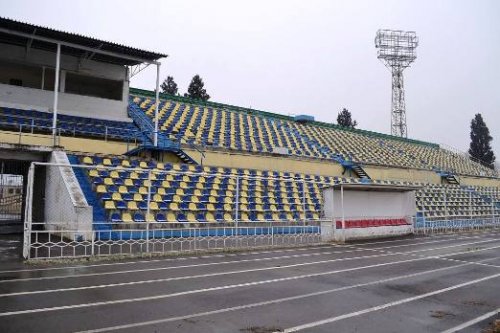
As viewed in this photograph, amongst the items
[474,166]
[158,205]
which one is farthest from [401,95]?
[158,205]

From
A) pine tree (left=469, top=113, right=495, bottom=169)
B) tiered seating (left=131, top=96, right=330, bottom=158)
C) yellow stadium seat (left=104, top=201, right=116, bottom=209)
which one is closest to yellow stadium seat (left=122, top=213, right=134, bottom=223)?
yellow stadium seat (left=104, top=201, right=116, bottom=209)

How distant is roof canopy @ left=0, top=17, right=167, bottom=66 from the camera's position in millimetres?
16578

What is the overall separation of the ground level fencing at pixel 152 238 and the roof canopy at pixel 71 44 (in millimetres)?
8299

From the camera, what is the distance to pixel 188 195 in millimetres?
16516

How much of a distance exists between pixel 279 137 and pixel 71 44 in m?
16.2

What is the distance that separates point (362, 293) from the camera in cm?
741

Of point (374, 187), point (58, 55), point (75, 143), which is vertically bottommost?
point (374, 187)

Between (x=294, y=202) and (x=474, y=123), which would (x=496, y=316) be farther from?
(x=474, y=123)

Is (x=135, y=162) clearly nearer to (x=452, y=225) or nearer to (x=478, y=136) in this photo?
(x=452, y=225)

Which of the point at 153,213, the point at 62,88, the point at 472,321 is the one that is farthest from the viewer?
the point at 62,88

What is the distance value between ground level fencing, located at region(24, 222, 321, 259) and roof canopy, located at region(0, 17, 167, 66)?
27.2 ft

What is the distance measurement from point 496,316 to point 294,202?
44.2 ft

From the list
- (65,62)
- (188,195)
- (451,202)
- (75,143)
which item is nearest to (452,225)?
(451,202)

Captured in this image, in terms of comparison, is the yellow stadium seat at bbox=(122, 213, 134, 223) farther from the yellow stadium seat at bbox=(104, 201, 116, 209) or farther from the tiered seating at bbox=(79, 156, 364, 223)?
the yellow stadium seat at bbox=(104, 201, 116, 209)
